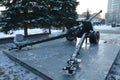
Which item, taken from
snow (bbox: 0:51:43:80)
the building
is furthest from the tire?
the building

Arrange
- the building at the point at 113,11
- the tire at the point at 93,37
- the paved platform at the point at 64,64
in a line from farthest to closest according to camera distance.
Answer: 1. the building at the point at 113,11
2. the tire at the point at 93,37
3. the paved platform at the point at 64,64

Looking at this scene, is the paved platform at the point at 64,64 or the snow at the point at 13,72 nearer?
the paved platform at the point at 64,64

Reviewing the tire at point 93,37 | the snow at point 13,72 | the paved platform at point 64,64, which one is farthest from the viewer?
the tire at point 93,37

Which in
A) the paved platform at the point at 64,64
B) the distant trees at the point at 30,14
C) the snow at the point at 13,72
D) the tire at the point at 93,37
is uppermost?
the distant trees at the point at 30,14

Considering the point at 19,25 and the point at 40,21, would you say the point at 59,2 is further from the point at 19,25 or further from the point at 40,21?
the point at 19,25

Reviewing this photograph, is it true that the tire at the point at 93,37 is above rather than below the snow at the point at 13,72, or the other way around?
above

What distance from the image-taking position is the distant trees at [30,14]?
12.6 meters

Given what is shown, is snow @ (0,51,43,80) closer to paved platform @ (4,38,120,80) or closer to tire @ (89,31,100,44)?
paved platform @ (4,38,120,80)

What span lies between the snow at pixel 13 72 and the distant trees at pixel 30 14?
18.1ft

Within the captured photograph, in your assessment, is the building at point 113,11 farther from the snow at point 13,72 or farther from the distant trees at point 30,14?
the snow at point 13,72

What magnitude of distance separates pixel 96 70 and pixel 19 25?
8.09m

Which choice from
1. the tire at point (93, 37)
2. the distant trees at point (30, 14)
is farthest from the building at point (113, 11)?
the tire at point (93, 37)

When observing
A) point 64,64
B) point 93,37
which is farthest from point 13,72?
point 93,37

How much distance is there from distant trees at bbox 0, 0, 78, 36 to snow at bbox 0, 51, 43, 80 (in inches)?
217
